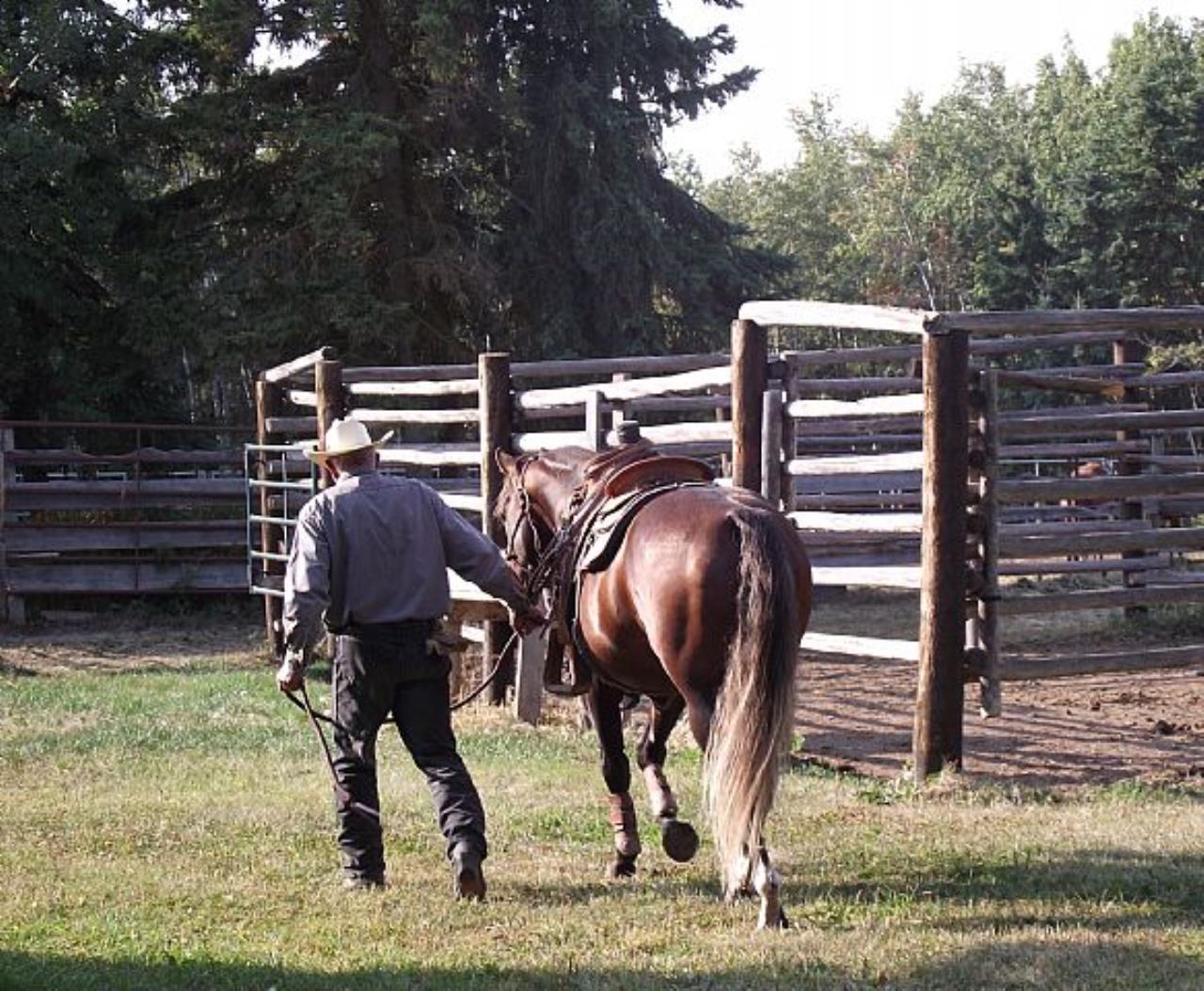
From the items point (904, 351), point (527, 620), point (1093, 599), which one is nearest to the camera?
point (527, 620)

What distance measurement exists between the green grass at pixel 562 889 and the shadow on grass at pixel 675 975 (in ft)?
0.04

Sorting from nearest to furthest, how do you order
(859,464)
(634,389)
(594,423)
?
(859,464) → (634,389) → (594,423)

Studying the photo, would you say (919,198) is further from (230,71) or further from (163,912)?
(163,912)

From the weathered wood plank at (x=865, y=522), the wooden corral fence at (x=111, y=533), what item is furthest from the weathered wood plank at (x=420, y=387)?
the wooden corral fence at (x=111, y=533)

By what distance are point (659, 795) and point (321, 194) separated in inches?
770

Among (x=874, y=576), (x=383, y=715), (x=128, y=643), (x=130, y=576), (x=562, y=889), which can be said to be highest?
(x=874, y=576)

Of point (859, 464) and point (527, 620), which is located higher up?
point (859, 464)

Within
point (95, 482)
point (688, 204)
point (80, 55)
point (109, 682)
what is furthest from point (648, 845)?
point (688, 204)

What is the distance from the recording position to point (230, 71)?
27672 millimetres

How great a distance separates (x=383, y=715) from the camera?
730 centimetres

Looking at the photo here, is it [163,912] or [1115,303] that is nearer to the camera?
[163,912]

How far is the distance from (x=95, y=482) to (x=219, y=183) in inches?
285

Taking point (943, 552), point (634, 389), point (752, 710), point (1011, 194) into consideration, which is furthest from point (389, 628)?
point (1011, 194)

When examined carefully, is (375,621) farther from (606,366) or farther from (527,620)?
(606,366)
